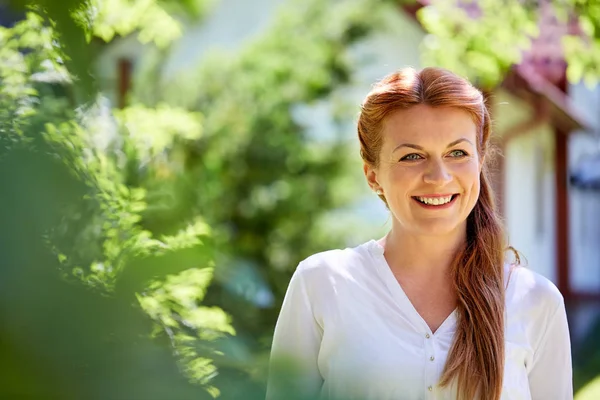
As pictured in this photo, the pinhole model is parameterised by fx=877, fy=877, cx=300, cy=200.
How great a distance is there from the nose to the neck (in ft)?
0.66

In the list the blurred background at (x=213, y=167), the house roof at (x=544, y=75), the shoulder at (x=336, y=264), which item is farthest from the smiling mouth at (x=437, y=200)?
the house roof at (x=544, y=75)

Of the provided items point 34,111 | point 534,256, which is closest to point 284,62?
point 534,256

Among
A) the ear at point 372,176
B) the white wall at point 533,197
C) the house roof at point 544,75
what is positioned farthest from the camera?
the white wall at point 533,197

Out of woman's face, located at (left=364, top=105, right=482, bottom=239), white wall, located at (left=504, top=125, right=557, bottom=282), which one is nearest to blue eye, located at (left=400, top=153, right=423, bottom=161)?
woman's face, located at (left=364, top=105, right=482, bottom=239)

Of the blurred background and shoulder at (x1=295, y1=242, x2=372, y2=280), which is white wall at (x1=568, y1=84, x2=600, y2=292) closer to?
the blurred background

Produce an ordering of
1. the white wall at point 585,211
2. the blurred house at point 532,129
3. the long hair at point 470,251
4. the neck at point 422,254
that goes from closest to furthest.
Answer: the long hair at point 470,251 → the neck at point 422,254 → the blurred house at point 532,129 → the white wall at point 585,211

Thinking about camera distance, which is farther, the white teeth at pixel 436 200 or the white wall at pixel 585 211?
the white wall at pixel 585 211

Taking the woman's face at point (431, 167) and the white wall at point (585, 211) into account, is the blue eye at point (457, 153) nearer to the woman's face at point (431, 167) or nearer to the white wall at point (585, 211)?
the woman's face at point (431, 167)

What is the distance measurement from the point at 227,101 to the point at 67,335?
875cm

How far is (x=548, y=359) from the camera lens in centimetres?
222

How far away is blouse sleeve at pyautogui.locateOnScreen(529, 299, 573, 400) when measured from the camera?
2.22 m

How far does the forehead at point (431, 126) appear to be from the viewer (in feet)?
7.22

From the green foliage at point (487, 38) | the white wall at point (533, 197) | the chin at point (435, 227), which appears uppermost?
the white wall at point (533, 197)

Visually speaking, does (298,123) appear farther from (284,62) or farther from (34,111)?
(34,111)
